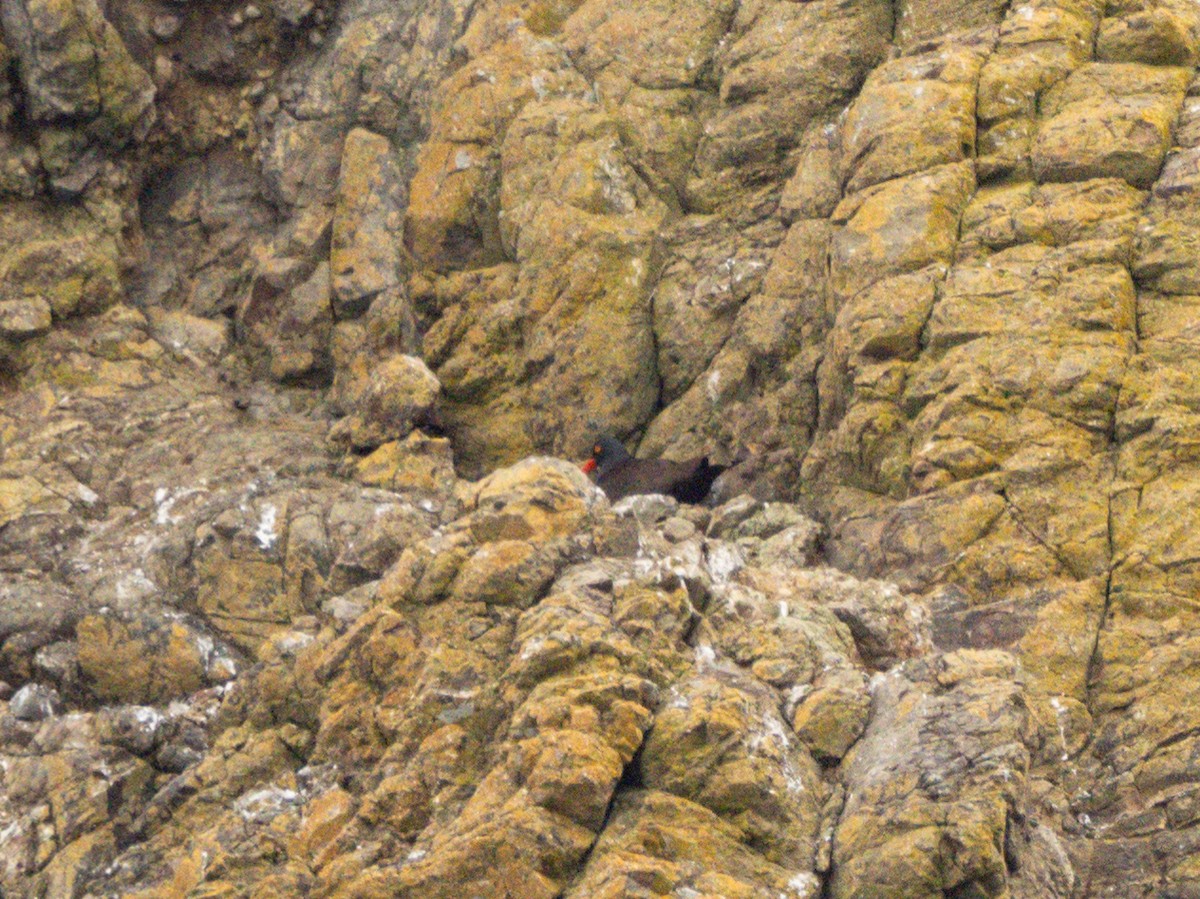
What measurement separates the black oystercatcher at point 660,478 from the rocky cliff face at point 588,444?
1.19ft

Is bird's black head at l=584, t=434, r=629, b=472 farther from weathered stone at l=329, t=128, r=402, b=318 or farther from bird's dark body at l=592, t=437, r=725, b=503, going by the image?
weathered stone at l=329, t=128, r=402, b=318

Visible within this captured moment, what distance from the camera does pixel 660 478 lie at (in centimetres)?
2050

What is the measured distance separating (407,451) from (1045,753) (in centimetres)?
1047

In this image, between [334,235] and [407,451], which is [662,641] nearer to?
[407,451]

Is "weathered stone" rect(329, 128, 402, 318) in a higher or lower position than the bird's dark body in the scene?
higher

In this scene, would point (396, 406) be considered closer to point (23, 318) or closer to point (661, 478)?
point (661, 478)

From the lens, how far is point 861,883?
11.8 meters

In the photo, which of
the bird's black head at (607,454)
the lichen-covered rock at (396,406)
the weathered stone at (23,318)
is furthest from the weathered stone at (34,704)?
the weathered stone at (23,318)

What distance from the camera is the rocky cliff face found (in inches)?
510

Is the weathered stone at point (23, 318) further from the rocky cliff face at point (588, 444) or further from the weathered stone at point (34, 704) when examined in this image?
the weathered stone at point (34, 704)

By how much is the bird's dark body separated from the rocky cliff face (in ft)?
1.16

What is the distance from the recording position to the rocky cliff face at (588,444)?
12.9 metres

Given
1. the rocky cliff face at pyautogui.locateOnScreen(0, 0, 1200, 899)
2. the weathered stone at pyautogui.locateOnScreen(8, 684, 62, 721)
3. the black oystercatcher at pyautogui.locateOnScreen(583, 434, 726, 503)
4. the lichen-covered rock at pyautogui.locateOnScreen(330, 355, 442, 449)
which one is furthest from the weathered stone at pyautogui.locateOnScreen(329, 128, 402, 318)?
the weathered stone at pyautogui.locateOnScreen(8, 684, 62, 721)

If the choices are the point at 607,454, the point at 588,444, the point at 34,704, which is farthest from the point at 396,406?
the point at 34,704
